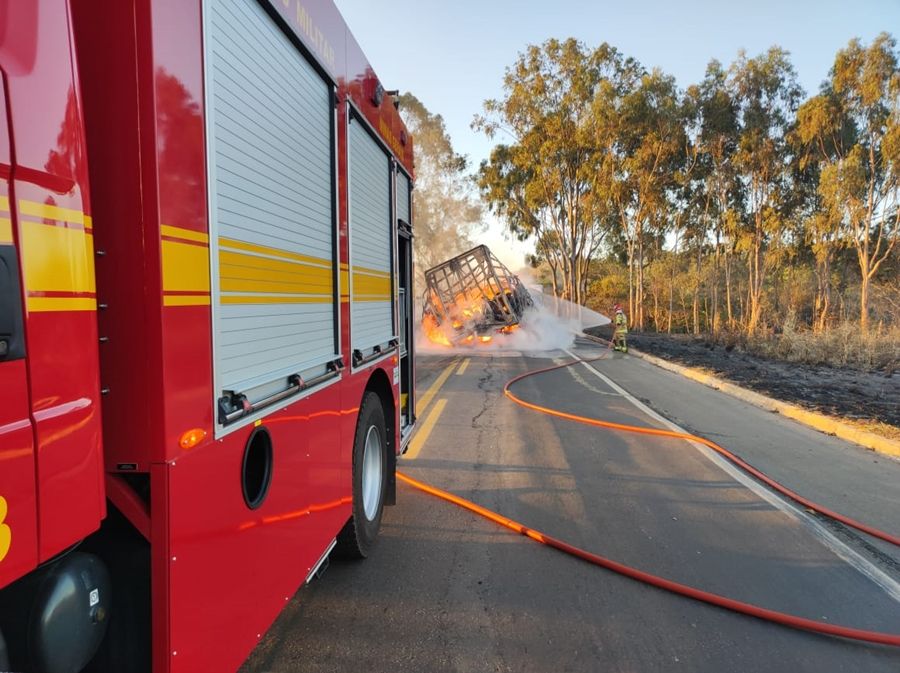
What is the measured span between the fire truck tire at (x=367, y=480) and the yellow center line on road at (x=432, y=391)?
14.4ft

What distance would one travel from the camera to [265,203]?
213 centimetres

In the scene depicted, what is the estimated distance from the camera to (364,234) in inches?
141

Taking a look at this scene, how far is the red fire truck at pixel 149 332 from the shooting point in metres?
1.23

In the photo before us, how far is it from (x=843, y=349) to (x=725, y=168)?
53.7 ft

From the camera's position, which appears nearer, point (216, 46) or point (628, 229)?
point (216, 46)

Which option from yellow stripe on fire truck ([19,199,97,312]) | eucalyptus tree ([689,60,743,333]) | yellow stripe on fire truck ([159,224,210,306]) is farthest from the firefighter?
yellow stripe on fire truck ([19,199,97,312])

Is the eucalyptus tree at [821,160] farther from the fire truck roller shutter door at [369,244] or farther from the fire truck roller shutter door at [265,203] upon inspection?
the fire truck roller shutter door at [265,203]

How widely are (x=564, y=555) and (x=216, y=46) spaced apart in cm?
353

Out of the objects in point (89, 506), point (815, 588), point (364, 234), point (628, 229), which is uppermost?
point (628, 229)

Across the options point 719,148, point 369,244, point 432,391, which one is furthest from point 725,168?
point 369,244

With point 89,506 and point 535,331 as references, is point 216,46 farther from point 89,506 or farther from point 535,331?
point 535,331

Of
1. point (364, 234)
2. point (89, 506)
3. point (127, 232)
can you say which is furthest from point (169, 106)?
point (364, 234)

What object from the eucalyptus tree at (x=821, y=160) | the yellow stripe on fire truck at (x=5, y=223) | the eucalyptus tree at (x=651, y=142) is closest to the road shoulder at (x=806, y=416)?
the yellow stripe on fire truck at (x=5, y=223)

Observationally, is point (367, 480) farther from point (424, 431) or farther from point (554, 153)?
point (554, 153)
